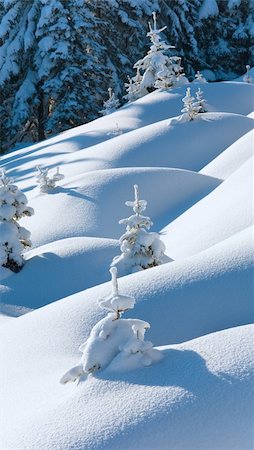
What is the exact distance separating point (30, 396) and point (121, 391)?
1031 mm

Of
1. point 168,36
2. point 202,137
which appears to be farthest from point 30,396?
point 168,36

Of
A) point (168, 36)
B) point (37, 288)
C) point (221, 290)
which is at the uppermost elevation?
point (168, 36)

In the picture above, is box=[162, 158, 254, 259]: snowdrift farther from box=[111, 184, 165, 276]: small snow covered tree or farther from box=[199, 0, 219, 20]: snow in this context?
box=[199, 0, 219, 20]: snow

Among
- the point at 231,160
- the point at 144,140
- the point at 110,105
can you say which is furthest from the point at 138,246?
the point at 110,105

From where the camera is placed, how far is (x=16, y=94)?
27.4m

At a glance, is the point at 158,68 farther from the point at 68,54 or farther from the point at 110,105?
the point at 68,54

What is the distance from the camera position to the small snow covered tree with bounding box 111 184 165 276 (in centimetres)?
774

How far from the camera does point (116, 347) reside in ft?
14.8

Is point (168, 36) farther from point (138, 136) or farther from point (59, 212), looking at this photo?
point (59, 212)

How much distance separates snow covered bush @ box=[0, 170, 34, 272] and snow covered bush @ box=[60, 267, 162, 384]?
15.2ft

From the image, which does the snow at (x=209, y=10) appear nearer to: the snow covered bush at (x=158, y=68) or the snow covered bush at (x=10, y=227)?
the snow covered bush at (x=158, y=68)

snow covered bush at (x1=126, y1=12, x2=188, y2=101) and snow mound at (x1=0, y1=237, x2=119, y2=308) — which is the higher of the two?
snow covered bush at (x1=126, y1=12, x2=188, y2=101)

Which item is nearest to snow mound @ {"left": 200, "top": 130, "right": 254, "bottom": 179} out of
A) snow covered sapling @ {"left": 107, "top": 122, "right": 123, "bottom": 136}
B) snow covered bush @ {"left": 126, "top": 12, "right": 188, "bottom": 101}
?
snow covered sapling @ {"left": 107, "top": 122, "right": 123, "bottom": 136}

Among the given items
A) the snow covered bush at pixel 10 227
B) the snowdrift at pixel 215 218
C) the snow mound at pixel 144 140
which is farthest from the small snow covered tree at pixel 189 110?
the snow covered bush at pixel 10 227
